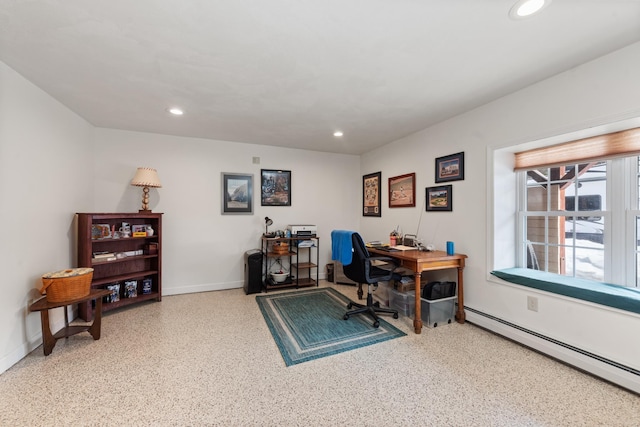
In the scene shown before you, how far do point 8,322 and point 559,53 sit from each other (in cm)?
458

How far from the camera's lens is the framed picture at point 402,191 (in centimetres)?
361

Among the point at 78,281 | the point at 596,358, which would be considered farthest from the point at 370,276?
the point at 78,281

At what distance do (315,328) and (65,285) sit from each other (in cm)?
229

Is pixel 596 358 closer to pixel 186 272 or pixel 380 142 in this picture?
pixel 380 142

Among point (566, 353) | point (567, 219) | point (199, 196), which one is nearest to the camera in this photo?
point (566, 353)

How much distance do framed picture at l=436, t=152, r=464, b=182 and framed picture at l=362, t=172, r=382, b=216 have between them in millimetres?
1266

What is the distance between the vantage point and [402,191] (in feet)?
12.5

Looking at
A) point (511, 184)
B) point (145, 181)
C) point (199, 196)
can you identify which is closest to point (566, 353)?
point (511, 184)

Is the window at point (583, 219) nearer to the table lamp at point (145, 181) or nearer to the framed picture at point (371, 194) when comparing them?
the framed picture at point (371, 194)

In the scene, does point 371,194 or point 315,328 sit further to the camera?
point 371,194

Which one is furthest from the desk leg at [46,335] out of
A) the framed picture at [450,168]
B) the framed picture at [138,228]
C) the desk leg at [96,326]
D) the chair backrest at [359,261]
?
the framed picture at [450,168]

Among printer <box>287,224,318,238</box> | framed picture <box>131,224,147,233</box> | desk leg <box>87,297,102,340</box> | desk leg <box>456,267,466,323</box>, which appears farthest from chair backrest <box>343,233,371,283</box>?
framed picture <box>131,224,147,233</box>

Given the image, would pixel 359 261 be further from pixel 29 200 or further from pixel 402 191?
pixel 29 200

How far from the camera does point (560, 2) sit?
1380mm
